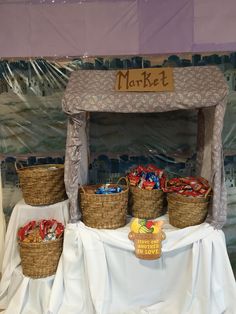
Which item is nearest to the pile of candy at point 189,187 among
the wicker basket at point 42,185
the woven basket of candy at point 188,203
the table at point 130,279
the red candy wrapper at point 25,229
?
the woven basket of candy at point 188,203

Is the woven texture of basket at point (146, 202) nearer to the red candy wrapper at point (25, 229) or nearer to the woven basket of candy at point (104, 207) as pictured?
the woven basket of candy at point (104, 207)

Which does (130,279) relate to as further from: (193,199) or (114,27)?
(114,27)

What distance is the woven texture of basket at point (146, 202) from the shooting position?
90.4 inches

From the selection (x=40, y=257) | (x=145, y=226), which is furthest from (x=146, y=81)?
(x=40, y=257)

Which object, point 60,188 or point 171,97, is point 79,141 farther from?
point 171,97

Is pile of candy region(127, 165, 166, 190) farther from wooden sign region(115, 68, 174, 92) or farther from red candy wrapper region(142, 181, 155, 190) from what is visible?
wooden sign region(115, 68, 174, 92)

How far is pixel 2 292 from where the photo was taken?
2451mm

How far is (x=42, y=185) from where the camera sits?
7.56 ft

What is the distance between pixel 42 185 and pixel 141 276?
845 millimetres

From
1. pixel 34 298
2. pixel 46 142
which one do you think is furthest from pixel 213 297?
pixel 46 142

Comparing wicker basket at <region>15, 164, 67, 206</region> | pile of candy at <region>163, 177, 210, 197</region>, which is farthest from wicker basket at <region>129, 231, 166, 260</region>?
wicker basket at <region>15, 164, 67, 206</region>

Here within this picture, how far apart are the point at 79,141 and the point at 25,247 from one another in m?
0.75

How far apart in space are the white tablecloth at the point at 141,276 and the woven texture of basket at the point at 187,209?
0.05 metres

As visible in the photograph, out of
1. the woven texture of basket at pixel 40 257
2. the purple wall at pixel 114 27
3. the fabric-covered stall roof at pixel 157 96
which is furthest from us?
the purple wall at pixel 114 27
